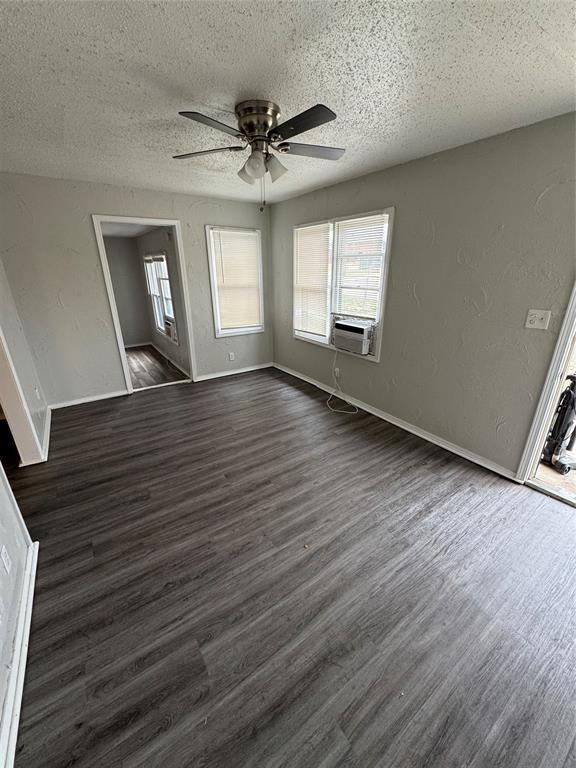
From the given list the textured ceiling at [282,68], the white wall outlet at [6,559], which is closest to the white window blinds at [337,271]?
the textured ceiling at [282,68]

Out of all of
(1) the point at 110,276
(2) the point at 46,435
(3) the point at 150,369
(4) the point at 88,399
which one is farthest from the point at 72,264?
(3) the point at 150,369

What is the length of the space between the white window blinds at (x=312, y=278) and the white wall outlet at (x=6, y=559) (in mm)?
3486

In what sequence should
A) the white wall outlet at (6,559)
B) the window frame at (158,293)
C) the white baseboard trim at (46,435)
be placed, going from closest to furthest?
the white wall outlet at (6,559)
the white baseboard trim at (46,435)
the window frame at (158,293)

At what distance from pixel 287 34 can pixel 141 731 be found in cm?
279

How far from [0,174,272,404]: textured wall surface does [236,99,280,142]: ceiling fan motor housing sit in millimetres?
2404

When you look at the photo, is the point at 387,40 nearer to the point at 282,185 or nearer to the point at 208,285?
the point at 282,185

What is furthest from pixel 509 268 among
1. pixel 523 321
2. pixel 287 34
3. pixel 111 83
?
pixel 111 83

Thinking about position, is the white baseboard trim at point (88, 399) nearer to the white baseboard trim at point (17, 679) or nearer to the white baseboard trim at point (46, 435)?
the white baseboard trim at point (46, 435)

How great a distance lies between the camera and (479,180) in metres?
2.24

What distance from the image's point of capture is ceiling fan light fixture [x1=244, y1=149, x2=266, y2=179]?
1.84 metres

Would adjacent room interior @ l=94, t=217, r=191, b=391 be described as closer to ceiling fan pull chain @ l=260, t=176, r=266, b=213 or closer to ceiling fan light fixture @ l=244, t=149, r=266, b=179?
ceiling fan pull chain @ l=260, t=176, r=266, b=213

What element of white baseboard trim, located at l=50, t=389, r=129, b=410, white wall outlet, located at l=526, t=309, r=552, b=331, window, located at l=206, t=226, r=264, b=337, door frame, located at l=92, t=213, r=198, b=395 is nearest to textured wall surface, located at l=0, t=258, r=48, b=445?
white baseboard trim, located at l=50, t=389, r=129, b=410

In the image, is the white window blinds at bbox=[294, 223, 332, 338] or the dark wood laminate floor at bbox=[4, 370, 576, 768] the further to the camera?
the white window blinds at bbox=[294, 223, 332, 338]

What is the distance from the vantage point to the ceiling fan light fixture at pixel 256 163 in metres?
1.84
